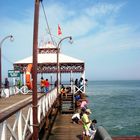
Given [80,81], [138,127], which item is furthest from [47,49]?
[138,127]

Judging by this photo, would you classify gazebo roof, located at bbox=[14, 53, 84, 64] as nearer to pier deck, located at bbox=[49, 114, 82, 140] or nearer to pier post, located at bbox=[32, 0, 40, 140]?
pier deck, located at bbox=[49, 114, 82, 140]

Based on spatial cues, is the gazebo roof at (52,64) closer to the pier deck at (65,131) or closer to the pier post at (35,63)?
the pier deck at (65,131)

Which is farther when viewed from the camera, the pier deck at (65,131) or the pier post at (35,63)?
the pier deck at (65,131)

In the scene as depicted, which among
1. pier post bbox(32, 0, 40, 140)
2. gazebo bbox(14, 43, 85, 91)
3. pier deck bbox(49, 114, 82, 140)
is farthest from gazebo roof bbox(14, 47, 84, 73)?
pier post bbox(32, 0, 40, 140)

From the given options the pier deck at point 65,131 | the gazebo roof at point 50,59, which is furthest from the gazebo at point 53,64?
the pier deck at point 65,131

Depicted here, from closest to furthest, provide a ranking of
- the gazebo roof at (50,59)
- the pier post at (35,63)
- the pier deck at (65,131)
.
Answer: the pier post at (35,63) → the pier deck at (65,131) → the gazebo roof at (50,59)

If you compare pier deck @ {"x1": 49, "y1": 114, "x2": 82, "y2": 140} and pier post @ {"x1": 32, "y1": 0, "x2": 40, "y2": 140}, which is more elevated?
pier post @ {"x1": 32, "y1": 0, "x2": 40, "y2": 140}

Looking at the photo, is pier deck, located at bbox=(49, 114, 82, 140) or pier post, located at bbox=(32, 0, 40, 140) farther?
pier deck, located at bbox=(49, 114, 82, 140)

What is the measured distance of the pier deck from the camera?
17180 mm

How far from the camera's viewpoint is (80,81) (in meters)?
30.4

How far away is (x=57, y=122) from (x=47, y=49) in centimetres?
1730

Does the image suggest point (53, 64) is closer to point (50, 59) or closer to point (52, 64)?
point (52, 64)

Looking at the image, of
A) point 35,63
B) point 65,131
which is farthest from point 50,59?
point 35,63

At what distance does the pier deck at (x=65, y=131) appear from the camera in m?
17.2
